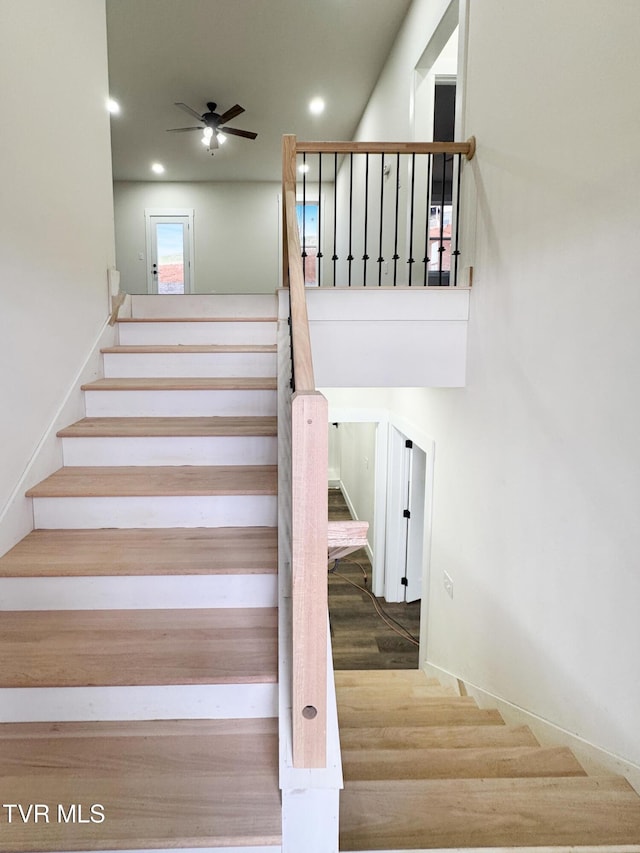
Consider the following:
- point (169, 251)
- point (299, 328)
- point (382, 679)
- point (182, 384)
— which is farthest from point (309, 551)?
point (169, 251)

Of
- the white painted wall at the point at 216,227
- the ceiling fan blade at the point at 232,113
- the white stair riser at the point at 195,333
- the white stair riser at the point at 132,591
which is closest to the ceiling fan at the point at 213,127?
the ceiling fan blade at the point at 232,113

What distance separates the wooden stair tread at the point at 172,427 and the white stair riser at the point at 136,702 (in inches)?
44.0

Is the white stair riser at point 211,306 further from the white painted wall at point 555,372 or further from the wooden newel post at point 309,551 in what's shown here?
the wooden newel post at point 309,551

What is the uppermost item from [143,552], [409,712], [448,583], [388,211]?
[388,211]

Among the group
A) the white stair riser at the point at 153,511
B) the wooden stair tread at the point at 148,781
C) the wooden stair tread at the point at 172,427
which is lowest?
the wooden stair tread at the point at 148,781

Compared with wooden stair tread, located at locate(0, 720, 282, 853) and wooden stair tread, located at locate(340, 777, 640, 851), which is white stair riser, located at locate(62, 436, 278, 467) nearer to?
wooden stair tread, located at locate(0, 720, 282, 853)

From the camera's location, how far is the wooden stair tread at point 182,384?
2.64 m

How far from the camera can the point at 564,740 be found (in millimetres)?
2055

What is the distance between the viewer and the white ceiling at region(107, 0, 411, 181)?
180 inches

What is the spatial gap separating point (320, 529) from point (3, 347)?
1.58 metres

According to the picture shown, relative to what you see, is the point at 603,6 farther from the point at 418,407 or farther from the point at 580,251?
the point at 418,407

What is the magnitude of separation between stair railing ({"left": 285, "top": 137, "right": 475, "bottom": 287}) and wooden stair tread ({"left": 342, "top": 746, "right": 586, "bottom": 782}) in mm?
2517

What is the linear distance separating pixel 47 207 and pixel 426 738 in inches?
109

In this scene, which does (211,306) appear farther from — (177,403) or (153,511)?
(153,511)
